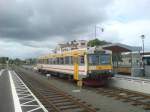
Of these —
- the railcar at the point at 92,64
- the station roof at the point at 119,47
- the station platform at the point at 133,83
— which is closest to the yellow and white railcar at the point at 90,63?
the railcar at the point at 92,64

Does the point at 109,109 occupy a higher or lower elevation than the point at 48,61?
lower

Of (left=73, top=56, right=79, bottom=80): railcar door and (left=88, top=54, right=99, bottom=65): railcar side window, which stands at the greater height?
(left=88, top=54, right=99, bottom=65): railcar side window

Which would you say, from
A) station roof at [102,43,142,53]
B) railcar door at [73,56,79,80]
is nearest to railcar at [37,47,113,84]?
railcar door at [73,56,79,80]

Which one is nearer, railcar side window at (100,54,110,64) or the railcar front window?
the railcar front window

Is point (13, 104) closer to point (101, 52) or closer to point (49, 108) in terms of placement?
point (49, 108)

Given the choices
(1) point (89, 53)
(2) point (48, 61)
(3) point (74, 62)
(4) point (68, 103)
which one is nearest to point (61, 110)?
(4) point (68, 103)

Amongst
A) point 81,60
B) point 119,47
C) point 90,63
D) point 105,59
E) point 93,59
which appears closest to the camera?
point 90,63

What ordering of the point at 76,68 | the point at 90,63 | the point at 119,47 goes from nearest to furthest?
the point at 90,63 < the point at 76,68 < the point at 119,47

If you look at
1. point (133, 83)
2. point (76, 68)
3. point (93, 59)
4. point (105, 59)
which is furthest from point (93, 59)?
point (133, 83)

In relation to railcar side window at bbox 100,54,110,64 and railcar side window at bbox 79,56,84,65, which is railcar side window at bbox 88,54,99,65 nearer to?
railcar side window at bbox 100,54,110,64

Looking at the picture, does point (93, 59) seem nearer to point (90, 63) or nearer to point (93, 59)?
point (93, 59)

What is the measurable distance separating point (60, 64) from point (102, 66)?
8994mm

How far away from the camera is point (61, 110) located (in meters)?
14.5

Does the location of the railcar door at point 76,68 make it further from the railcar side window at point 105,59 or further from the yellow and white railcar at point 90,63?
the railcar side window at point 105,59
